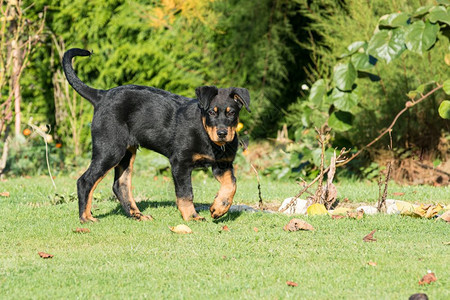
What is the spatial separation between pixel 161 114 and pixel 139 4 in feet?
A: 16.8

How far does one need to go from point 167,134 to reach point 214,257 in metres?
1.80

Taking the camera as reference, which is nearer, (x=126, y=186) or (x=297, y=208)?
(x=126, y=186)

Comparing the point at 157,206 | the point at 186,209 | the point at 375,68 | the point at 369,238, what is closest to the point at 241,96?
the point at 186,209

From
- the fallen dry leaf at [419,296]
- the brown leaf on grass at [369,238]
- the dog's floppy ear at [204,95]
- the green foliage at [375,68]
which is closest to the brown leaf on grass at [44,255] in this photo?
the dog's floppy ear at [204,95]

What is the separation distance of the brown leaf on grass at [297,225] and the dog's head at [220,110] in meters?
0.89

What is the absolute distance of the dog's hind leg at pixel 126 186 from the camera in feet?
20.8

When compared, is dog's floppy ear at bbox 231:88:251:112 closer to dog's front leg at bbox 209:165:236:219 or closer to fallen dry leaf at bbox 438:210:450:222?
dog's front leg at bbox 209:165:236:219

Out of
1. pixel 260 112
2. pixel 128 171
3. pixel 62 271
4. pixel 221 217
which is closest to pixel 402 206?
pixel 221 217

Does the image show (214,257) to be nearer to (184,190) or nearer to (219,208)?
(219,208)

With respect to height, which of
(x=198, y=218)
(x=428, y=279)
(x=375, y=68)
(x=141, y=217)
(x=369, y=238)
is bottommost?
(x=141, y=217)

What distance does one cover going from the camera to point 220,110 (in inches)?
225

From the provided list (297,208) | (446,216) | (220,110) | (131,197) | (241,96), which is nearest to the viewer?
(220,110)

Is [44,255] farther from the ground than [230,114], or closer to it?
closer to it

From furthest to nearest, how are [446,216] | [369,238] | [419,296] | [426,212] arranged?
[426,212] < [446,216] < [369,238] < [419,296]
